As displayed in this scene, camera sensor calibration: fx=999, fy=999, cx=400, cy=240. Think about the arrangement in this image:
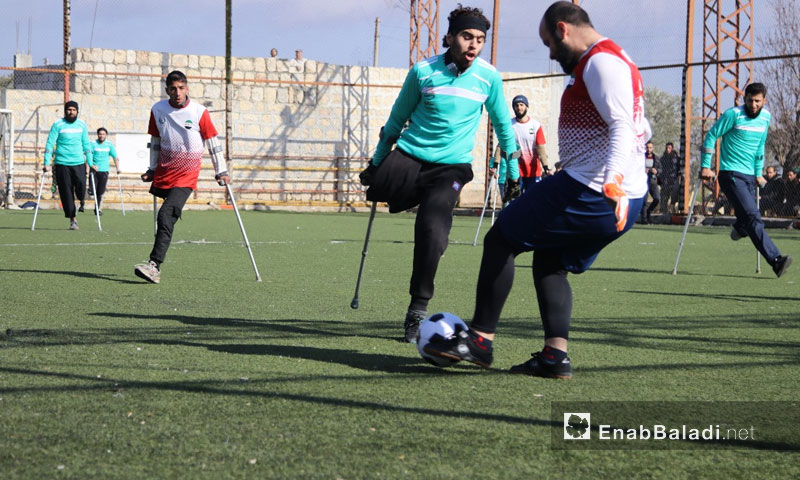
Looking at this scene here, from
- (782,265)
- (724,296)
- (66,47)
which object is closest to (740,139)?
(782,265)

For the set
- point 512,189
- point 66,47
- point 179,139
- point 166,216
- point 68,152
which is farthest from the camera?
point 66,47

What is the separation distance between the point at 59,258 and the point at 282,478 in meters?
8.72

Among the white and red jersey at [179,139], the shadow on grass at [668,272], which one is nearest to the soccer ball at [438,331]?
the white and red jersey at [179,139]

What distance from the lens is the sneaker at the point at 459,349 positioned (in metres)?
4.57

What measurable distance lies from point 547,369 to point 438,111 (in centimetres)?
181

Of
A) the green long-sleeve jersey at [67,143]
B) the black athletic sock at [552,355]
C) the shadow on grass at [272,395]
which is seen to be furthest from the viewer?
the green long-sleeve jersey at [67,143]

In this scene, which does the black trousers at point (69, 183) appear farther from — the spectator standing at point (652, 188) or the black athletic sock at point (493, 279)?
the spectator standing at point (652, 188)

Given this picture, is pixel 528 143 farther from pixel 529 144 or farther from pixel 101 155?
pixel 101 155

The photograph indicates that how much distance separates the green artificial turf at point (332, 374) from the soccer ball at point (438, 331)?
0.26 ft

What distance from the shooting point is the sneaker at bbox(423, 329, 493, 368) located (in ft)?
15.0

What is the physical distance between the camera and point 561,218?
14.3ft

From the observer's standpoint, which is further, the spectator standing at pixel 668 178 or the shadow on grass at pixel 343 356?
the spectator standing at pixel 668 178

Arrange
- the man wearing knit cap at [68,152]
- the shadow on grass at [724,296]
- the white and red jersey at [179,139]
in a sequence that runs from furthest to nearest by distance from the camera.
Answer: the man wearing knit cap at [68,152] < the white and red jersey at [179,139] < the shadow on grass at [724,296]

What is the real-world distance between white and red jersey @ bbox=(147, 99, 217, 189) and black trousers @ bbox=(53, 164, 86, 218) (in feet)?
24.8
